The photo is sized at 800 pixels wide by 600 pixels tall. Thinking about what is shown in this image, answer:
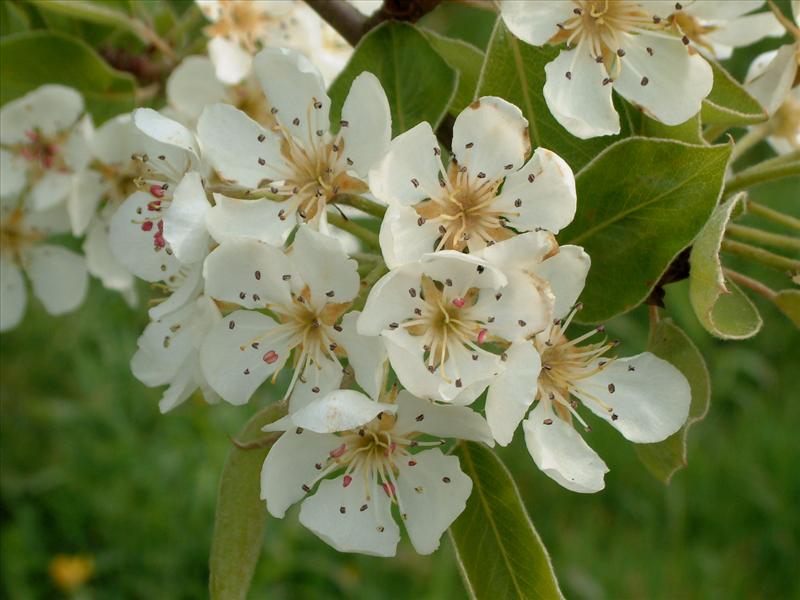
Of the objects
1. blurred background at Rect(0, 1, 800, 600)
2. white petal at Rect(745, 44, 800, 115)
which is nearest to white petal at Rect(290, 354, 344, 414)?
white petal at Rect(745, 44, 800, 115)

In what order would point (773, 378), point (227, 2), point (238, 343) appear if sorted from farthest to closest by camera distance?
point (773, 378)
point (227, 2)
point (238, 343)

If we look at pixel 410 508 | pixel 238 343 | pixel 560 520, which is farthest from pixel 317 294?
pixel 560 520

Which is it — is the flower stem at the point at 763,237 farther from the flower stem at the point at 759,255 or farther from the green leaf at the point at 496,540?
the green leaf at the point at 496,540

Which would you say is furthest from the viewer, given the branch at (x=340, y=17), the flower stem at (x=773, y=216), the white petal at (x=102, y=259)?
the white petal at (x=102, y=259)

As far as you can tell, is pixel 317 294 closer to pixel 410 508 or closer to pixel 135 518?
pixel 410 508

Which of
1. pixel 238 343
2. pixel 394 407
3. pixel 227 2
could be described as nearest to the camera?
pixel 394 407

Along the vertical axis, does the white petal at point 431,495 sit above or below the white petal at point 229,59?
below

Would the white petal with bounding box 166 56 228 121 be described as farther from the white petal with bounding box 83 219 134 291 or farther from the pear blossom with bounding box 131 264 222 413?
the pear blossom with bounding box 131 264 222 413

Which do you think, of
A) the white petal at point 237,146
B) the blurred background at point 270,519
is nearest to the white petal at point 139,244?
the white petal at point 237,146
